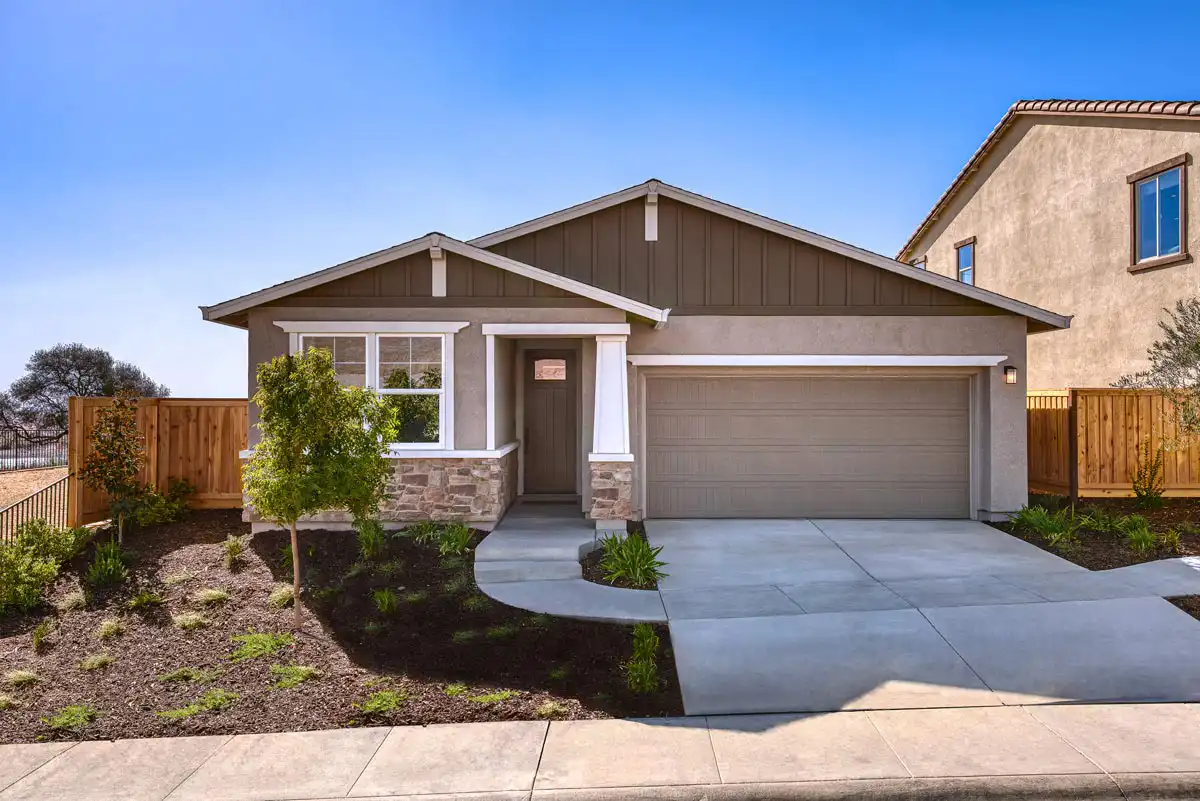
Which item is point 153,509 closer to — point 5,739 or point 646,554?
point 5,739

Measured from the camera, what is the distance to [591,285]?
10.7 meters

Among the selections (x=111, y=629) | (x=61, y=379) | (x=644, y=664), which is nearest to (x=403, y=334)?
(x=111, y=629)

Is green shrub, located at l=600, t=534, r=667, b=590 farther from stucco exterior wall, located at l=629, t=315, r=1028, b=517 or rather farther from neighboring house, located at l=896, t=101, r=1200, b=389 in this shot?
neighboring house, located at l=896, t=101, r=1200, b=389

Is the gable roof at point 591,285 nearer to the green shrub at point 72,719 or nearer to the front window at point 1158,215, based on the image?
the front window at point 1158,215

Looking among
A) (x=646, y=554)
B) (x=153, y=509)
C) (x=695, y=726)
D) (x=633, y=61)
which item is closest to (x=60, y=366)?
(x=153, y=509)

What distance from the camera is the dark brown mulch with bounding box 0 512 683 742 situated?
4.96 meters

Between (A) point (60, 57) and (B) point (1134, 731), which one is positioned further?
(A) point (60, 57)

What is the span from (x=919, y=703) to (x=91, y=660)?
6427mm

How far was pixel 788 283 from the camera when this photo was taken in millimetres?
10812

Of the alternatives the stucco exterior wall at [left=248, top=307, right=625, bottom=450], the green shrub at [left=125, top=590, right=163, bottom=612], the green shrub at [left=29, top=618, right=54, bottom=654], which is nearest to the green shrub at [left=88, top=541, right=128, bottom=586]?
the green shrub at [left=125, top=590, right=163, bottom=612]

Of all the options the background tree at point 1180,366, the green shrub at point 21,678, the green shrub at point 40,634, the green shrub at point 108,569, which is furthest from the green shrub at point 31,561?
the background tree at point 1180,366

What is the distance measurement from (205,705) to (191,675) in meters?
0.72

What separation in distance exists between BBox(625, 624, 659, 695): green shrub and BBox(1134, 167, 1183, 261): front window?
12283 mm

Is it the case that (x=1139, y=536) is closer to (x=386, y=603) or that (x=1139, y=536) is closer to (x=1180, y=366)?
(x=1180, y=366)
